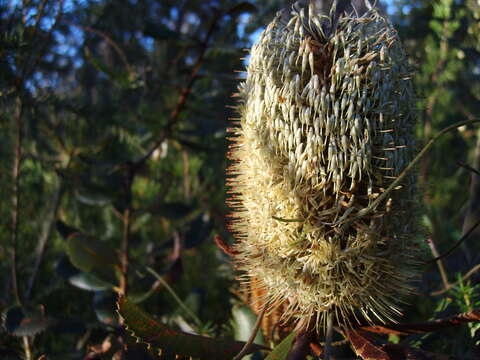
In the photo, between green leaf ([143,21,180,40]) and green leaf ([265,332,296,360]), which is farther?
green leaf ([143,21,180,40])

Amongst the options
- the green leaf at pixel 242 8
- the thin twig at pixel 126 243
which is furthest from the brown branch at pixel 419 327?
the green leaf at pixel 242 8

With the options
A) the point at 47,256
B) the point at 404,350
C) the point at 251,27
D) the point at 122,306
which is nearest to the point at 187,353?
the point at 122,306

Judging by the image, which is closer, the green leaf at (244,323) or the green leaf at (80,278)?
the green leaf at (244,323)

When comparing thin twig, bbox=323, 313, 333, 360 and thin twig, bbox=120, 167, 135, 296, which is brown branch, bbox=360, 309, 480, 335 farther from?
thin twig, bbox=120, 167, 135, 296

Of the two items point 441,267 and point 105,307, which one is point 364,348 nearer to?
point 441,267

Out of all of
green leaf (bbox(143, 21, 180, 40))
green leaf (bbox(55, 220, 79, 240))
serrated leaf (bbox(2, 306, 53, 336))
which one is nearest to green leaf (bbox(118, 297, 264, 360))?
serrated leaf (bbox(2, 306, 53, 336))

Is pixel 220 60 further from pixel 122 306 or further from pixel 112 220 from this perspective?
pixel 122 306

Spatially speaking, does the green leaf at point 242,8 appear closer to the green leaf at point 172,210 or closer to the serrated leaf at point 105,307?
the green leaf at point 172,210
